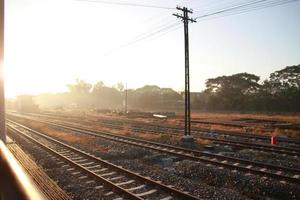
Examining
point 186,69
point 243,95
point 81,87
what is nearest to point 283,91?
point 243,95

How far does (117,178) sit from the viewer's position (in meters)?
11.0

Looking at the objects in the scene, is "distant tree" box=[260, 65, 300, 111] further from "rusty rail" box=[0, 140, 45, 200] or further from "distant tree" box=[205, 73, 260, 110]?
"rusty rail" box=[0, 140, 45, 200]

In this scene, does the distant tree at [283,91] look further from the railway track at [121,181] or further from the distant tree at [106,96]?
the distant tree at [106,96]

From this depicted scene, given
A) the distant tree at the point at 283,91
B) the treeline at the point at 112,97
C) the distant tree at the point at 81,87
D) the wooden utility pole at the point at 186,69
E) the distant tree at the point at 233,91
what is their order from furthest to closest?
the distant tree at the point at 81,87 → the treeline at the point at 112,97 → the distant tree at the point at 233,91 → the distant tree at the point at 283,91 → the wooden utility pole at the point at 186,69

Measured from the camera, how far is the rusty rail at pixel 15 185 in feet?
4.59

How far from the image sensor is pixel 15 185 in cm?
155

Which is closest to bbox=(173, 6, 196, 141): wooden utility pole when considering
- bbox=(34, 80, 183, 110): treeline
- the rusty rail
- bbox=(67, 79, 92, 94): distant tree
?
the rusty rail

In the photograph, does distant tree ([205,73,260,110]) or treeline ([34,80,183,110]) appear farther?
treeline ([34,80,183,110])

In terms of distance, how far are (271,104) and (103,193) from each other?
54.4 meters

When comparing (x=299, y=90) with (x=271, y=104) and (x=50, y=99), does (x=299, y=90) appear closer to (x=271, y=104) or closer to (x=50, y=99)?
(x=271, y=104)

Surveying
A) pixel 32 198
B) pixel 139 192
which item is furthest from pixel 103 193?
pixel 32 198

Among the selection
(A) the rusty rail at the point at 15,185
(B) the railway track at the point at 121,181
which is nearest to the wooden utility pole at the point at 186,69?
(B) the railway track at the point at 121,181

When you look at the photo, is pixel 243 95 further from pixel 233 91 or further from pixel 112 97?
pixel 112 97

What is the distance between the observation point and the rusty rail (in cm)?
140
